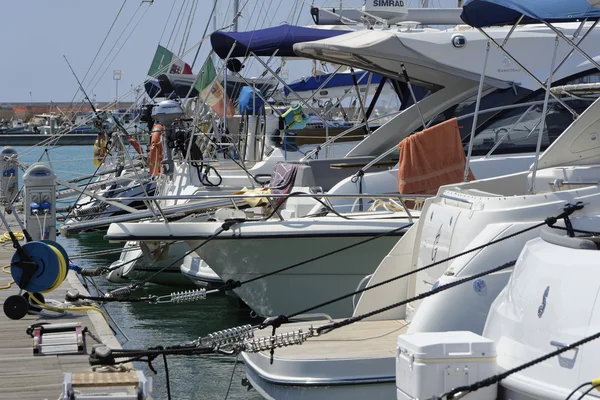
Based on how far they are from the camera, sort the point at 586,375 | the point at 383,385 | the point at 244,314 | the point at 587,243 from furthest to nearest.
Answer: the point at 244,314 → the point at 383,385 → the point at 587,243 → the point at 586,375

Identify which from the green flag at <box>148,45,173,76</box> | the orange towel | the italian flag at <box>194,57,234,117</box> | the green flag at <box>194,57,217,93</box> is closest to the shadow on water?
the orange towel

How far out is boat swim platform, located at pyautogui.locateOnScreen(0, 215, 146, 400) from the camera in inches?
270

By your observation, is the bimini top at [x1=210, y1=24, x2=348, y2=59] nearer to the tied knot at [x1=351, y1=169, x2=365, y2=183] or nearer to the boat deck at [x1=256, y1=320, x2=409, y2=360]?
the tied knot at [x1=351, y1=169, x2=365, y2=183]

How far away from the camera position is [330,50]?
13578 millimetres

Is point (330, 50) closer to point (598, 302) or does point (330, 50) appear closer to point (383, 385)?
point (383, 385)

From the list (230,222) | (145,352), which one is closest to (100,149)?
(230,222)

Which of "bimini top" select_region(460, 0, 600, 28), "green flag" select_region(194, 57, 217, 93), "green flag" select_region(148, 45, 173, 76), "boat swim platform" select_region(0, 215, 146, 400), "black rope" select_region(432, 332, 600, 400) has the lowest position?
"boat swim platform" select_region(0, 215, 146, 400)

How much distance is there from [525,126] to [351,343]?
585cm

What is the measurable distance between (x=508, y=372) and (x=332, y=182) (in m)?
8.39

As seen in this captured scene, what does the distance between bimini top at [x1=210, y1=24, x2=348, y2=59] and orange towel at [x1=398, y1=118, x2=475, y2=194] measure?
536 centimetres

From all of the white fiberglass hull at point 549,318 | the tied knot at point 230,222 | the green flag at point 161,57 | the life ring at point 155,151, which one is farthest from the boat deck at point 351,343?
the green flag at point 161,57

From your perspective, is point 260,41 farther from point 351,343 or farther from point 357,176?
point 351,343

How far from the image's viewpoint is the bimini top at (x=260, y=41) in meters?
15.7

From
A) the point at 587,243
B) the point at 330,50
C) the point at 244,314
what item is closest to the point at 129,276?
the point at 244,314
